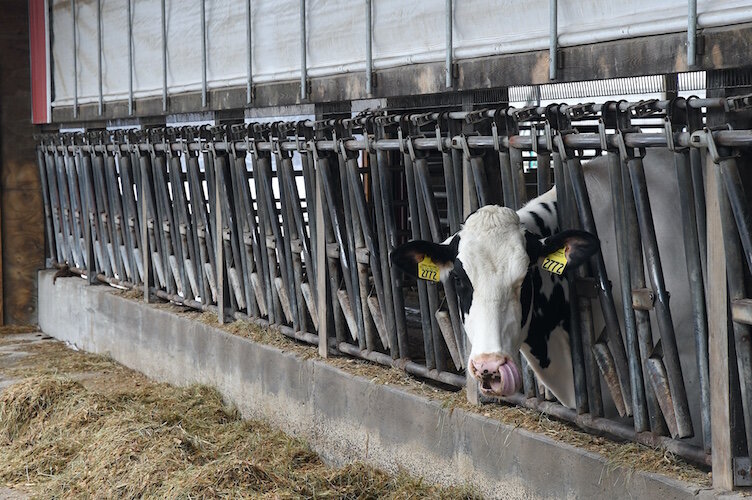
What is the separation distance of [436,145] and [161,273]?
493 centimetres

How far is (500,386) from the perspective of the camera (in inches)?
166

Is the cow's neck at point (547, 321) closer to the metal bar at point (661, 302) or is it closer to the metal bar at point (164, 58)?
the metal bar at point (661, 302)

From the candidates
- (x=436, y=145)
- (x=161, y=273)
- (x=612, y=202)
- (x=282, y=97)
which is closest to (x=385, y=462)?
(x=436, y=145)

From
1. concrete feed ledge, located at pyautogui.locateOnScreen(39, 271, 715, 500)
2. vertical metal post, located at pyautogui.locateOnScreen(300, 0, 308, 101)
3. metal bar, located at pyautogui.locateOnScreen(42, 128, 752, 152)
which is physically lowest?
concrete feed ledge, located at pyautogui.locateOnScreen(39, 271, 715, 500)

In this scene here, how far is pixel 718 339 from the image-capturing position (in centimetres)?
395

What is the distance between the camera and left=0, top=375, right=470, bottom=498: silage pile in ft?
18.7

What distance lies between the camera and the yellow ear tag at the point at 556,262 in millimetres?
4406

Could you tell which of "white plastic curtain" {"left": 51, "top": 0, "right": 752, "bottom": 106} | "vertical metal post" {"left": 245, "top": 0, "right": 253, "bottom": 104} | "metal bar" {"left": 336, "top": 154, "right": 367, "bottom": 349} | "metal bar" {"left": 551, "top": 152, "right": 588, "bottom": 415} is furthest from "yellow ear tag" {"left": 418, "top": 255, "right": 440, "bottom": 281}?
"vertical metal post" {"left": 245, "top": 0, "right": 253, "bottom": 104}

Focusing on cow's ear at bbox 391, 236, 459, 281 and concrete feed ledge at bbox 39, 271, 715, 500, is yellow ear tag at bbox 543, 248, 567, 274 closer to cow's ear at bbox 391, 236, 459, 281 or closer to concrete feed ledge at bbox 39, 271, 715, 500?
cow's ear at bbox 391, 236, 459, 281

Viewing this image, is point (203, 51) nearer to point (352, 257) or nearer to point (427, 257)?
point (352, 257)

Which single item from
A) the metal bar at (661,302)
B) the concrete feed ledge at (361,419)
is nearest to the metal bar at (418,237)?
the concrete feed ledge at (361,419)

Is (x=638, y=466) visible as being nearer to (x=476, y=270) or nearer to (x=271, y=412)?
(x=476, y=270)

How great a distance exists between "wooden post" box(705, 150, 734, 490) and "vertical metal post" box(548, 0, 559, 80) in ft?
3.37

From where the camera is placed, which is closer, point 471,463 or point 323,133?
point 471,463
